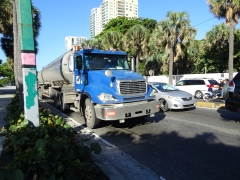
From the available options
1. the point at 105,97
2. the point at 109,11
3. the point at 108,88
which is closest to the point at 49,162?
the point at 105,97

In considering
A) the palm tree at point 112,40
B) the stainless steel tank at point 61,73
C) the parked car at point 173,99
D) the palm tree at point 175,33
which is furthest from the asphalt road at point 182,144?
the palm tree at point 112,40

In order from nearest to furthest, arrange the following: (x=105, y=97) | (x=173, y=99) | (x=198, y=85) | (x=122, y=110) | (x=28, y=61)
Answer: (x=28, y=61), (x=122, y=110), (x=105, y=97), (x=173, y=99), (x=198, y=85)

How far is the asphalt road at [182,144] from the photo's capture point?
12.7ft

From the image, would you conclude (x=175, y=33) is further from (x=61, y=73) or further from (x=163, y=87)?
(x=61, y=73)

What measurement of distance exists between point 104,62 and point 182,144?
13.6ft

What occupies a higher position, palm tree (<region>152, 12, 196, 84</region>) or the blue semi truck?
palm tree (<region>152, 12, 196, 84</region>)

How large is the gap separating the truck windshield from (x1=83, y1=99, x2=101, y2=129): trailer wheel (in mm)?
1440

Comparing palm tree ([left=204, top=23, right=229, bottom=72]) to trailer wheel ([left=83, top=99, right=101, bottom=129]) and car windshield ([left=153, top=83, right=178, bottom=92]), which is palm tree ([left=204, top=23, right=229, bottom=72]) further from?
trailer wheel ([left=83, top=99, right=101, bottom=129])

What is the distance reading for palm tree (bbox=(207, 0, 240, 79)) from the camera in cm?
1652

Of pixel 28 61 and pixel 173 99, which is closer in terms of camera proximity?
pixel 28 61

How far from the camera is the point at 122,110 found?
617 centimetres

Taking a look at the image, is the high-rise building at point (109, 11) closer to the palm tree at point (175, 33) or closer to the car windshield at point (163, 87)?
the palm tree at point (175, 33)

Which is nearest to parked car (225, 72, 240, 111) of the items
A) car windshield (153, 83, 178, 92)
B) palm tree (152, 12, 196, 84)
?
car windshield (153, 83, 178, 92)

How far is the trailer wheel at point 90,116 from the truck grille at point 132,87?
44.0 inches
